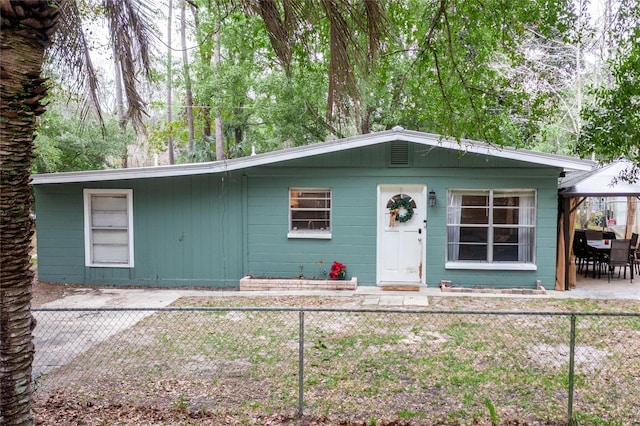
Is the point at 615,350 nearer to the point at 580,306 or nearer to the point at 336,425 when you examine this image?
the point at 580,306

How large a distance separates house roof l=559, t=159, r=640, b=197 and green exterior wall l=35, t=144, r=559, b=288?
18.3 inches

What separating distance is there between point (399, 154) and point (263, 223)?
3.05 meters

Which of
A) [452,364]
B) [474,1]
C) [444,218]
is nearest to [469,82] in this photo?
[474,1]

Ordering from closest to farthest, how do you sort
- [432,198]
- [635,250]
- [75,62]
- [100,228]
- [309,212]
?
[75,62] < [432,198] < [309,212] < [100,228] < [635,250]

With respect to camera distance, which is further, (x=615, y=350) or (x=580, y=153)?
(x=615, y=350)

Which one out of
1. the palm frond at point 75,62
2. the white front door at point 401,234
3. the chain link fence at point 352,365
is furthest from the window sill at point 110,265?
the palm frond at point 75,62

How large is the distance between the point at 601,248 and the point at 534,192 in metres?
2.59

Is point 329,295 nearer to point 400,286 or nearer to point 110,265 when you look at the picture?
point 400,286

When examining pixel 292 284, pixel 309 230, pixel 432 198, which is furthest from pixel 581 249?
pixel 292 284

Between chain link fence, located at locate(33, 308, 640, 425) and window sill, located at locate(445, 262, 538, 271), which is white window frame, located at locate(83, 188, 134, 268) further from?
window sill, located at locate(445, 262, 538, 271)

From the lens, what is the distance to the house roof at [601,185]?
962 cm

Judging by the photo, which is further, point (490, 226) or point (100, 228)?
point (100, 228)

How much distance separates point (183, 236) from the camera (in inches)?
422

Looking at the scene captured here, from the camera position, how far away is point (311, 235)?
1051 centimetres
